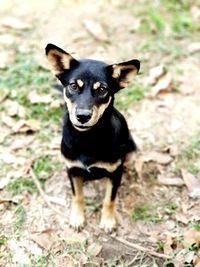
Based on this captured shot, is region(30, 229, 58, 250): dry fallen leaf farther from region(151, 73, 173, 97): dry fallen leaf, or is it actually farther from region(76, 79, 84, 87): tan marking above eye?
region(151, 73, 173, 97): dry fallen leaf

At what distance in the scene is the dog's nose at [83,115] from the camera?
344 centimetres

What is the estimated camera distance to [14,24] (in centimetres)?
605

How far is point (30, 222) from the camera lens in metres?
4.23

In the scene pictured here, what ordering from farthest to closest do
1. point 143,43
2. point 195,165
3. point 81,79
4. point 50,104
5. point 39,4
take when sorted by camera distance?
point 39,4 → point 143,43 → point 50,104 → point 195,165 → point 81,79

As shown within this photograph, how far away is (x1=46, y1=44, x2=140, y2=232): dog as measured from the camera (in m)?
3.57

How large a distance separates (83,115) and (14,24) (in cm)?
301

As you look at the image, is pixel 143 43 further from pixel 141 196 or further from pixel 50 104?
pixel 141 196

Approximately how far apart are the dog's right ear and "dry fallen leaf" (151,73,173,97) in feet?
5.97

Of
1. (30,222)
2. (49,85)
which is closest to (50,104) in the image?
(49,85)

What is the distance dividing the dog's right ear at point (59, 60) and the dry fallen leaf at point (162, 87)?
1.82 metres

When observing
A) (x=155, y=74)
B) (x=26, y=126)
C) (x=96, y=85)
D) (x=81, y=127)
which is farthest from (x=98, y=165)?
(x=155, y=74)

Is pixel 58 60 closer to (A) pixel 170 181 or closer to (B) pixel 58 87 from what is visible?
(B) pixel 58 87

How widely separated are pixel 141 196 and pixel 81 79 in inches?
54.7

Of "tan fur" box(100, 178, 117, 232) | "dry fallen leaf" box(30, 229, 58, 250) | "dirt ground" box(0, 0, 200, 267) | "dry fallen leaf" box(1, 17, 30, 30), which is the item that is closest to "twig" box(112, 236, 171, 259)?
"dirt ground" box(0, 0, 200, 267)
